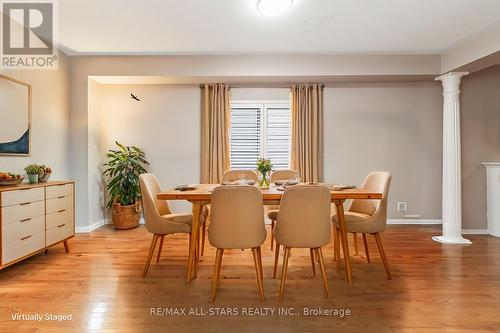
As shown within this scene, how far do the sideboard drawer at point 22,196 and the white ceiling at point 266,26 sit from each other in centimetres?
192

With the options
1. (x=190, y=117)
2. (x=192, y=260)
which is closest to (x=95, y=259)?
(x=192, y=260)

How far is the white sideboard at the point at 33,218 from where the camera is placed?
2.46m

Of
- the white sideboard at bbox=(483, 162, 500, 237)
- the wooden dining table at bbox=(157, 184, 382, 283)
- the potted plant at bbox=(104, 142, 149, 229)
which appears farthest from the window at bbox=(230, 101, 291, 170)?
the white sideboard at bbox=(483, 162, 500, 237)

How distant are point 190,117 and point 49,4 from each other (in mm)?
2274

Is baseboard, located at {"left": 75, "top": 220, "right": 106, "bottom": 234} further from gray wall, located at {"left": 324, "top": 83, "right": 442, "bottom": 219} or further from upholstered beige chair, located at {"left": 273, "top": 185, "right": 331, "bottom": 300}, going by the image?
gray wall, located at {"left": 324, "top": 83, "right": 442, "bottom": 219}

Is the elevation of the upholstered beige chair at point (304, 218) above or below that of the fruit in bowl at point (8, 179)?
below

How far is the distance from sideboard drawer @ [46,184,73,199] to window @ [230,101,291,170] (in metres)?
2.36

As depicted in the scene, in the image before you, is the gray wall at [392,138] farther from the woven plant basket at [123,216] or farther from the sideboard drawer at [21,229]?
the sideboard drawer at [21,229]

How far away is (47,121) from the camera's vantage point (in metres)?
3.70

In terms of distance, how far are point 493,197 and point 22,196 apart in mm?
6048

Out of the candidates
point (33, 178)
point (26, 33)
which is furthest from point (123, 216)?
point (26, 33)

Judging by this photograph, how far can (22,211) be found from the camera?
103 inches

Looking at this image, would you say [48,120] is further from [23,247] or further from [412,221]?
[412,221]

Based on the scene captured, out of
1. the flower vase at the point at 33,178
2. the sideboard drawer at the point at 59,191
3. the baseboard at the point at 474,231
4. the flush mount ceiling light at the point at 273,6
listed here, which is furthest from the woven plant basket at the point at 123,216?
the baseboard at the point at 474,231
